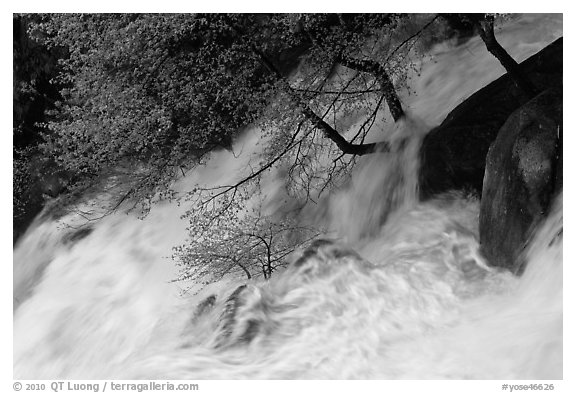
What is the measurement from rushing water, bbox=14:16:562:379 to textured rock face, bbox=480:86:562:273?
0.25ft

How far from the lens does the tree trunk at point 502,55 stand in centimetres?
376

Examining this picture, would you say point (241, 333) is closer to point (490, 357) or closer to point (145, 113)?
point (490, 357)

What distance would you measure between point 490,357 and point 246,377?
44.4 inches

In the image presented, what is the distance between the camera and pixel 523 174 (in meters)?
3.36

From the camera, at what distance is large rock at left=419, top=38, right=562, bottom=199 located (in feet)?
12.6

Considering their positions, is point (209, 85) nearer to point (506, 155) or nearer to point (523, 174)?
point (506, 155)

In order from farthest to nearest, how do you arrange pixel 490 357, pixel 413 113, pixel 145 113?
1. pixel 145 113
2. pixel 413 113
3. pixel 490 357

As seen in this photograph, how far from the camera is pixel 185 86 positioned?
14.3 feet

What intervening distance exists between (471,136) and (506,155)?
1.64ft

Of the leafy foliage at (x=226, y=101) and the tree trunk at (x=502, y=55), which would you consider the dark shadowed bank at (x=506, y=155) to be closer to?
the tree trunk at (x=502, y=55)

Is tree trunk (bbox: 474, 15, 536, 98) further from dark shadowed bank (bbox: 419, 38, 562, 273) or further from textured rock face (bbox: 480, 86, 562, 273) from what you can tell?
textured rock face (bbox: 480, 86, 562, 273)

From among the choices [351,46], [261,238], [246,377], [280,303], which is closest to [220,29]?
[351,46]

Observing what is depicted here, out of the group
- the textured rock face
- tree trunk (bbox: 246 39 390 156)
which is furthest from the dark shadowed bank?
tree trunk (bbox: 246 39 390 156)

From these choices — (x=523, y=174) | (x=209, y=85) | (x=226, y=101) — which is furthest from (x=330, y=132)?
(x=523, y=174)
